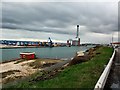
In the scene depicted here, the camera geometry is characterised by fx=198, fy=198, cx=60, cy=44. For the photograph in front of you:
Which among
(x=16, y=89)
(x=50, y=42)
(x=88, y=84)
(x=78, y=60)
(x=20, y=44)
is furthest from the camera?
(x=20, y=44)

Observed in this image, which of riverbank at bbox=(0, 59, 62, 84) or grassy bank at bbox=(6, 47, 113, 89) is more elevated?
grassy bank at bbox=(6, 47, 113, 89)

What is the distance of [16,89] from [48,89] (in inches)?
96.6

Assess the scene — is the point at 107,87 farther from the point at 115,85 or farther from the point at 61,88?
the point at 61,88

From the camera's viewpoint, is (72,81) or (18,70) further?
(18,70)

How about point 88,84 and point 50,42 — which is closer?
point 88,84

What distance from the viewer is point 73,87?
28.5ft

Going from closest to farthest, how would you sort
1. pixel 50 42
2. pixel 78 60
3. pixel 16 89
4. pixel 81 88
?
pixel 81 88 < pixel 16 89 < pixel 78 60 < pixel 50 42

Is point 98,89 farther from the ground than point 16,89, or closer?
farther from the ground

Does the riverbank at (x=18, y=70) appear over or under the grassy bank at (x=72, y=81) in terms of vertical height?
under

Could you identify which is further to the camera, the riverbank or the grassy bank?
the riverbank

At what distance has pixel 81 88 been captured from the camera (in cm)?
844

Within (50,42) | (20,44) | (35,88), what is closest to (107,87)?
(35,88)

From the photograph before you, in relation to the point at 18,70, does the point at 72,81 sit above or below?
above

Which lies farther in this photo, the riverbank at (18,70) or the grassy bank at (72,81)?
the riverbank at (18,70)
